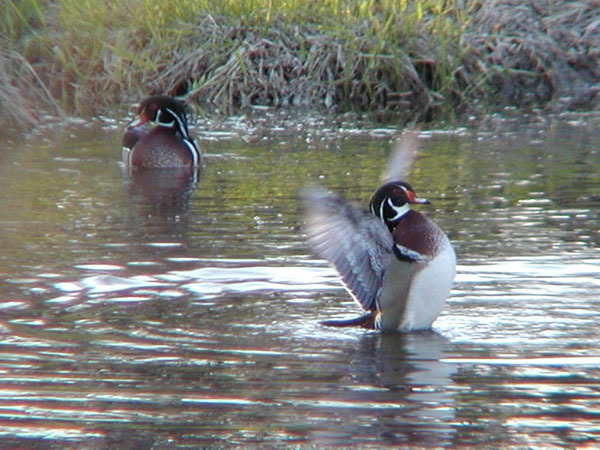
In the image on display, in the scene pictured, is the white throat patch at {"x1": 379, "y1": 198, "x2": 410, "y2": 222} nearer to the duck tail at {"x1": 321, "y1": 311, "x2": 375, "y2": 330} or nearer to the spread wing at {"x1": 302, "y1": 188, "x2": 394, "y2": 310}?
the spread wing at {"x1": 302, "y1": 188, "x2": 394, "y2": 310}

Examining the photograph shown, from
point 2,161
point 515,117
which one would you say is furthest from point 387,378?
point 515,117

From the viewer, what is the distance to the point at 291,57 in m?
14.2

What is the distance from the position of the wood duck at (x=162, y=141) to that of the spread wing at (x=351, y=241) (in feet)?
16.5

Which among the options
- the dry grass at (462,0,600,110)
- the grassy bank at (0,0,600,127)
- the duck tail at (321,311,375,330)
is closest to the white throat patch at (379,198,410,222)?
A: the duck tail at (321,311,375,330)

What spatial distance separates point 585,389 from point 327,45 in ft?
33.6

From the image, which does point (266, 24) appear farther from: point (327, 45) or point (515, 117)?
point (515, 117)

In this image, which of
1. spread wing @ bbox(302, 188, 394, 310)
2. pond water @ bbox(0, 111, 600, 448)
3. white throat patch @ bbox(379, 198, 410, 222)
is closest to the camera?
pond water @ bbox(0, 111, 600, 448)

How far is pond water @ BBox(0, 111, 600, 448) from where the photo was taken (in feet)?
13.0

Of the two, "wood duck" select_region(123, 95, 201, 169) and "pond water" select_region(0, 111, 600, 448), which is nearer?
"pond water" select_region(0, 111, 600, 448)

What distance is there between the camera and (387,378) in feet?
15.1

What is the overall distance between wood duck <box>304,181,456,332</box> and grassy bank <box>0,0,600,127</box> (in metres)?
8.09

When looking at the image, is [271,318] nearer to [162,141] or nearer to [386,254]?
[386,254]

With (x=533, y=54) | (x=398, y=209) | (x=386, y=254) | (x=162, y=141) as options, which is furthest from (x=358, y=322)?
(x=533, y=54)

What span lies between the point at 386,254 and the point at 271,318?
0.54 m
